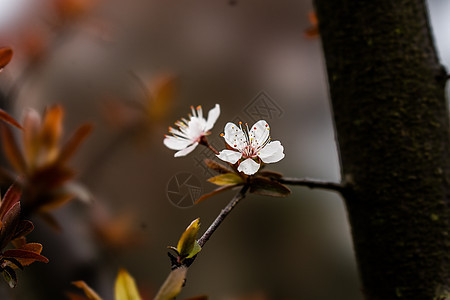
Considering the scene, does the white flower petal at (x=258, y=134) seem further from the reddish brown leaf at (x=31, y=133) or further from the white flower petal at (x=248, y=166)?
the reddish brown leaf at (x=31, y=133)

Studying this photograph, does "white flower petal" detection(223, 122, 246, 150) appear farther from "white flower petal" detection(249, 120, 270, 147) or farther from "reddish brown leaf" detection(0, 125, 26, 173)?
"reddish brown leaf" detection(0, 125, 26, 173)

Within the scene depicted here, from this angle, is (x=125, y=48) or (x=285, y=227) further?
(x=285, y=227)

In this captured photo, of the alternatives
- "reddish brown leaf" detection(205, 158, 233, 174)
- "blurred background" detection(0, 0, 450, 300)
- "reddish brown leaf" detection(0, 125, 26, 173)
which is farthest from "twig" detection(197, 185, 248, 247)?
"blurred background" detection(0, 0, 450, 300)

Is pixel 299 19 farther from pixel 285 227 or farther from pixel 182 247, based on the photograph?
pixel 182 247

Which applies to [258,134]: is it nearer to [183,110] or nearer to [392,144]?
[392,144]

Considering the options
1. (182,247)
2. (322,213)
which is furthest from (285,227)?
(182,247)

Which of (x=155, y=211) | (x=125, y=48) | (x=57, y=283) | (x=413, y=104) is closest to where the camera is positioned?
(x=413, y=104)

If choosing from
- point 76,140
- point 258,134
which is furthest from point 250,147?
point 76,140
